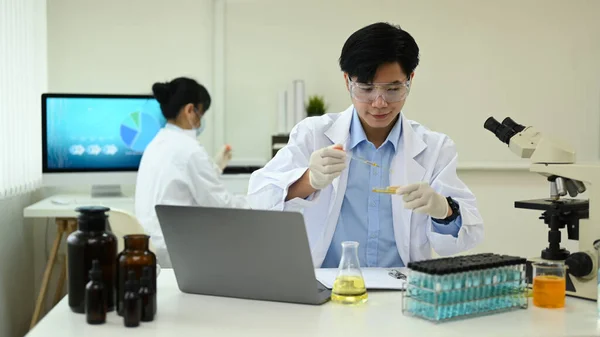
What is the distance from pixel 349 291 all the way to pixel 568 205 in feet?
1.92

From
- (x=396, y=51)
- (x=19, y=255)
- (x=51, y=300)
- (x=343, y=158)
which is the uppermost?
(x=396, y=51)

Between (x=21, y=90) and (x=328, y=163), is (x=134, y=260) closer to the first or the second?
(x=328, y=163)

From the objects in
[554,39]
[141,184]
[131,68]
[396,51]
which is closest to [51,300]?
[141,184]

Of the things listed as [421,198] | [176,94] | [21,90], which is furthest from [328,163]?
[21,90]

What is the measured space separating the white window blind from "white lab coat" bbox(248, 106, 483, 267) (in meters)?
1.61

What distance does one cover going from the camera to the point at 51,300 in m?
3.75

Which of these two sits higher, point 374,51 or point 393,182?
point 374,51

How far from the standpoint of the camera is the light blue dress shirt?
6.38ft

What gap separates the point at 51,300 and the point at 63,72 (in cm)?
130

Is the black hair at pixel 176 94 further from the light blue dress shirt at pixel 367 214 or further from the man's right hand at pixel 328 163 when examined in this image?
the man's right hand at pixel 328 163

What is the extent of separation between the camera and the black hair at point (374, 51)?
1.77 m

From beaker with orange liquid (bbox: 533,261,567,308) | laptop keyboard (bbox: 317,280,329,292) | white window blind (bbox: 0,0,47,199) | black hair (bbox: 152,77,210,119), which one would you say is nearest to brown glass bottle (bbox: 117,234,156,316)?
laptop keyboard (bbox: 317,280,329,292)

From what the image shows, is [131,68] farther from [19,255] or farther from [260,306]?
[260,306]

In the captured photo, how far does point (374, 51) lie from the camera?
1.77m
